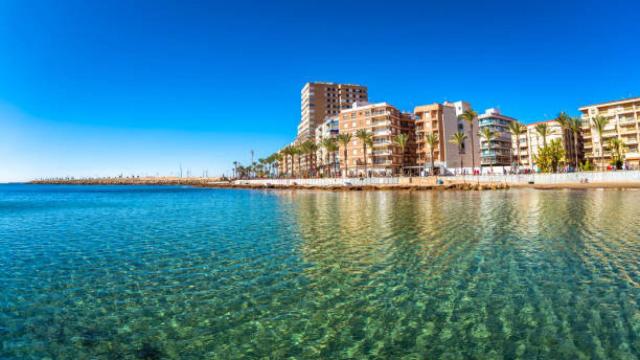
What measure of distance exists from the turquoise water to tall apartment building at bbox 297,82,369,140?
155651 millimetres

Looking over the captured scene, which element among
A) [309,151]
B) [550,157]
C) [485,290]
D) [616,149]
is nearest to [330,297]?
[485,290]

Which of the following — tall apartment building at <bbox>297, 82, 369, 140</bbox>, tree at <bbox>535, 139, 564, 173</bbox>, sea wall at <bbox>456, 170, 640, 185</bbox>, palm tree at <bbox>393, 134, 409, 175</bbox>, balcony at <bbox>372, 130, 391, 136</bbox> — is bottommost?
sea wall at <bbox>456, 170, 640, 185</bbox>

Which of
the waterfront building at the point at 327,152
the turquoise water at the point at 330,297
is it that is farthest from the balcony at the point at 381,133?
the turquoise water at the point at 330,297

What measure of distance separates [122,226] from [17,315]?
69.6 ft

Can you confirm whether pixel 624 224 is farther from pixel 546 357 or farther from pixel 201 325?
pixel 201 325

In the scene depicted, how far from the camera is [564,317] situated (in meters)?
9.10

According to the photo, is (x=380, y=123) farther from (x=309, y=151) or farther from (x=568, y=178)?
(x=568, y=178)

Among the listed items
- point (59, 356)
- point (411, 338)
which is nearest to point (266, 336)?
point (411, 338)

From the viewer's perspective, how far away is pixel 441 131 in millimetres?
121500

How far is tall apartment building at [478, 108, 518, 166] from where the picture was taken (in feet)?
447

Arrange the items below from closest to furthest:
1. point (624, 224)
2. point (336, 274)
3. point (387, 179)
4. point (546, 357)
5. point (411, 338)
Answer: point (546, 357)
point (411, 338)
point (336, 274)
point (624, 224)
point (387, 179)

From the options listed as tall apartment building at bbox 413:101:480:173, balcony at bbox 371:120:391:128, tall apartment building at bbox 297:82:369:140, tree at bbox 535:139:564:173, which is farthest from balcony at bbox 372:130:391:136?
tall apartment building at bbox 297:82:369:140

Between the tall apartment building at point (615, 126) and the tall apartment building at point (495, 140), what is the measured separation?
26.8m

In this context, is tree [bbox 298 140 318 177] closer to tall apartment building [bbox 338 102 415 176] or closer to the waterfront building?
the waterfront building
